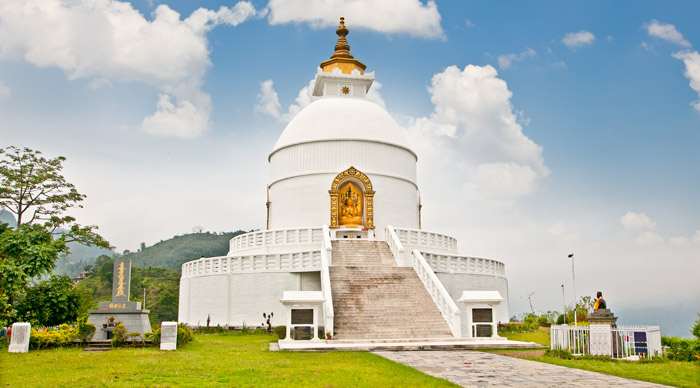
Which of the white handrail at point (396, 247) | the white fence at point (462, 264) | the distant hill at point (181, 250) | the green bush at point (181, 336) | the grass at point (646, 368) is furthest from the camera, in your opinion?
the distant hill at point (181, 250)

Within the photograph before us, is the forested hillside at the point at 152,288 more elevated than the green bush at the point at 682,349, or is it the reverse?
the forested hillside at the point at 152,288

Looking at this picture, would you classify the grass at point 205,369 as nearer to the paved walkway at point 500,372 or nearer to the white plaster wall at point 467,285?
the paved walkway at point 500,372

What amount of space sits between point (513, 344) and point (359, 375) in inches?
274

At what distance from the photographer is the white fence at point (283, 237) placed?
85.9 ft

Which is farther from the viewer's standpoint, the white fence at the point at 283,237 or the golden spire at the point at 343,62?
the golden spire at the point at 343,62

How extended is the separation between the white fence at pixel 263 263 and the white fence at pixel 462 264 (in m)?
4.38

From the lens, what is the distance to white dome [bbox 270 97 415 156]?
3016cm

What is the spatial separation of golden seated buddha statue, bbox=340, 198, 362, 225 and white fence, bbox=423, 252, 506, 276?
17.4 feet

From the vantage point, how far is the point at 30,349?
52.1ft

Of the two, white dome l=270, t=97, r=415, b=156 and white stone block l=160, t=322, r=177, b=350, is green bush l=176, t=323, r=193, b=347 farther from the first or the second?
white dome l=270, t=97, r=415, b=156

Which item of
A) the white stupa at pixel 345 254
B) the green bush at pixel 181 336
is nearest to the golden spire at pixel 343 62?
the white stupa at pixel 345 254

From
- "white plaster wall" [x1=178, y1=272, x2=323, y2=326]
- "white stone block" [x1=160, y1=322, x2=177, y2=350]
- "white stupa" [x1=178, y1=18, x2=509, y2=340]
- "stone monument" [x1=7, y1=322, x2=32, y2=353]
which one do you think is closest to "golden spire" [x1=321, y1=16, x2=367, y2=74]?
"white stupa" [x1=178, y1=18, x2=509, y2=340]

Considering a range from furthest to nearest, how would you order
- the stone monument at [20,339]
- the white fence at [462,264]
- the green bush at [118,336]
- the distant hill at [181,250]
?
the distant hill at [181,250], the white fence at [462,264], the green bush at [118,336], the stone monument at [20,339]

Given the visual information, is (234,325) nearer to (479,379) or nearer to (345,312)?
(345,312)
